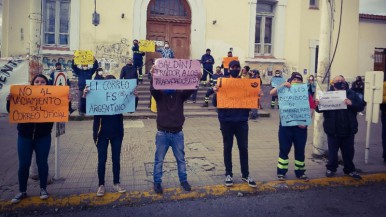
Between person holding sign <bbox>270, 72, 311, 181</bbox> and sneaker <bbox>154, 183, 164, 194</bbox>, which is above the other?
person holding sign <bbox>270, 72, 311, 181</bbox>

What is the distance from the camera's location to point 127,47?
48.0ft

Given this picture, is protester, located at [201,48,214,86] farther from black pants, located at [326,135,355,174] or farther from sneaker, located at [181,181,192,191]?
sneaker, located at [181,181,192,191]

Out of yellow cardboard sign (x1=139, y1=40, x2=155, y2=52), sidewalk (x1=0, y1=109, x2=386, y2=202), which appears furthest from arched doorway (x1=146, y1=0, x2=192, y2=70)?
sidewalk (x1=0, y1=109, x2=386, y2=202)

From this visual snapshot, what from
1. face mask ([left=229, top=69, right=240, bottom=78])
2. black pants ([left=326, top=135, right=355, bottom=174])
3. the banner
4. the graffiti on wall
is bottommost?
black pants ([left=326, top=135, right=355, bottom=174])

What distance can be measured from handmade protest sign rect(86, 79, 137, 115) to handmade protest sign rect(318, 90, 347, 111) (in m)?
3.64

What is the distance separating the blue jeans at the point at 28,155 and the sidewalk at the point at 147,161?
13.3 inches

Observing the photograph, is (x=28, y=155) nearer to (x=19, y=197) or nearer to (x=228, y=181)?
(x=19, y=197)

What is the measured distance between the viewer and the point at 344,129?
19.6 feet

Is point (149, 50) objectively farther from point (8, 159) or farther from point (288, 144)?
point (288, 144)

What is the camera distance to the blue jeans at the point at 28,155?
15.5 ft

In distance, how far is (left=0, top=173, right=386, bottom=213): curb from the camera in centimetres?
471

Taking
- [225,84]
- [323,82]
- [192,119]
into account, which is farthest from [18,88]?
[192,119]

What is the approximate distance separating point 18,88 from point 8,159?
2.80 meters

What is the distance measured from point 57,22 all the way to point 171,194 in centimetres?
1222
